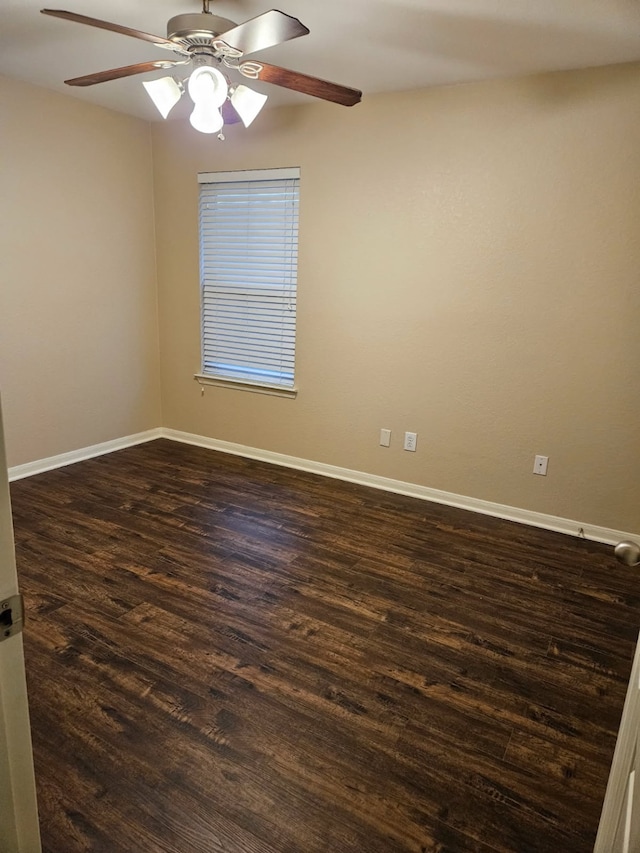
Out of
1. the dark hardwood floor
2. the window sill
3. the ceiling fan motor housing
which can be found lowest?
the dark hardwood floor

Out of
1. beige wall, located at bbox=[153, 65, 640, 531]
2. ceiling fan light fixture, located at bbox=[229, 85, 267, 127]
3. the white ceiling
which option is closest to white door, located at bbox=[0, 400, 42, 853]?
ceiling fan light fixture, located at bbox=[229, 85, 267, 127]

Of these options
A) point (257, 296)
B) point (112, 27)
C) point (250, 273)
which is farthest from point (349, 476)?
point (112, 27)

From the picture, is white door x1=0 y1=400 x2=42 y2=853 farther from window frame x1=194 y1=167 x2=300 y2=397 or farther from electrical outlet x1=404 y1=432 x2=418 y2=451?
window frame x1=194 y1=167 x2=300 y2=397

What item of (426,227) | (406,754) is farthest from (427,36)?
(406,754)

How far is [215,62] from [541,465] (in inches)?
107

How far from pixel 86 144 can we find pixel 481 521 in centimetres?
376

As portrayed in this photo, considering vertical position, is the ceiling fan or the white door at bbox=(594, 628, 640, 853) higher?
the ceiling fan

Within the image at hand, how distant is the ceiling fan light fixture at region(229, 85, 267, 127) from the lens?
2338 mm

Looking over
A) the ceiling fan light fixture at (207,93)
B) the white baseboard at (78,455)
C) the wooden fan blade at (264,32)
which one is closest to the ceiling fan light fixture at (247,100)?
the ceiling fan light fixture at (207,93)

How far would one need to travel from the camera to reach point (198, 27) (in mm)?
1962

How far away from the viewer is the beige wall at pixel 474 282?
2.82 metres

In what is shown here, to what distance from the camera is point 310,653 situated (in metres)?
2.03

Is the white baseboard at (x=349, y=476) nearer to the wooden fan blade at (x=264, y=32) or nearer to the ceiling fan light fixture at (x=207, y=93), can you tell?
the ceiling fan light fixture at (x=207, y=93)

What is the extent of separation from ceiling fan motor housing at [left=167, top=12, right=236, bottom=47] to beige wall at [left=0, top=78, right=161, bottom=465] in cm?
189
